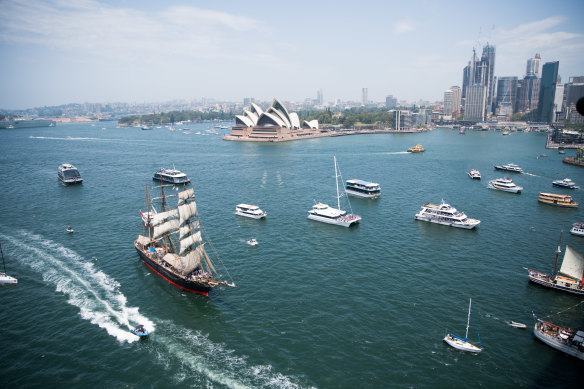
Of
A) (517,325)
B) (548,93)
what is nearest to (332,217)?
(517,325)

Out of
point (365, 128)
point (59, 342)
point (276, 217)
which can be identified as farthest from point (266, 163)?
point (365, 128)

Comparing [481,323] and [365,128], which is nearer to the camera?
[481,323]

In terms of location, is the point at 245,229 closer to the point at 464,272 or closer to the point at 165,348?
the point at 165,348

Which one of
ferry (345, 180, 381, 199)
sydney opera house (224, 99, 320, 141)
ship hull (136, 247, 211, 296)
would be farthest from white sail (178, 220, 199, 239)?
sydney opera house (224, 99, 320, 141)

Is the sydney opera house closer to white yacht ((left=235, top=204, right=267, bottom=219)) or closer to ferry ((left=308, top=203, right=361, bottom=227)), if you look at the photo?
white yacht ((left=235, top=204, right=267, bottom=219))

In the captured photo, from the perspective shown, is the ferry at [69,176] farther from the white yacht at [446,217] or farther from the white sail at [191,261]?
the white yacht at [446,217]

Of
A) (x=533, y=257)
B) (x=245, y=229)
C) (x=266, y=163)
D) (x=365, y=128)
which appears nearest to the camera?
(x=533, y=257)

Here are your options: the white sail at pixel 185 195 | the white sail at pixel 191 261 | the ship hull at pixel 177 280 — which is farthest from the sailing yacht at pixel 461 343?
the white sail at pixel 185 195
